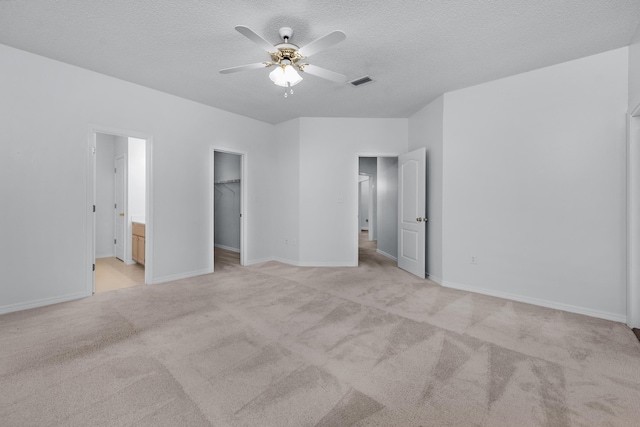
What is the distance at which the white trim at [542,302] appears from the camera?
2.80 metres

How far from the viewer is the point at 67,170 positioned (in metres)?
3.12

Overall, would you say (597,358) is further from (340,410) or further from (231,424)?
(231,424)

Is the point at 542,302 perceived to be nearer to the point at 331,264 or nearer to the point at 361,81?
the point at 331,264

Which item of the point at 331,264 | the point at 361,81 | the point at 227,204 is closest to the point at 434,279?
the point at 331,264

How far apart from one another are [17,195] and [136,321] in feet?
6.03

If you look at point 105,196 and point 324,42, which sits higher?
point 324,42

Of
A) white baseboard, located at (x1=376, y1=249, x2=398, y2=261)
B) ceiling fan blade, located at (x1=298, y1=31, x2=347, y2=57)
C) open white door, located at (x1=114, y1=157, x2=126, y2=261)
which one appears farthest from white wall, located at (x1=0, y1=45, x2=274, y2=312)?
white baseboard, located at (x1=376, y1=249, x2=398, y2=261)

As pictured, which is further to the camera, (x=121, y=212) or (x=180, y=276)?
(x=121, y=212)

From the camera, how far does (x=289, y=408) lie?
1.52m

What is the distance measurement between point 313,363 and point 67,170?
135 inches

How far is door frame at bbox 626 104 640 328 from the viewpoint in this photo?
260cm

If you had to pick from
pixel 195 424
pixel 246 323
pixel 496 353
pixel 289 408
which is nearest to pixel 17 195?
pixel 246 323

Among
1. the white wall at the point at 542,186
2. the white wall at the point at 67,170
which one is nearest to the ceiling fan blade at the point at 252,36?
the white wall at the point at 67,170

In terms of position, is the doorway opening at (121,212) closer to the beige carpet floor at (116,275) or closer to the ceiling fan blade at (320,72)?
the beige carpet floor at (116,275)
